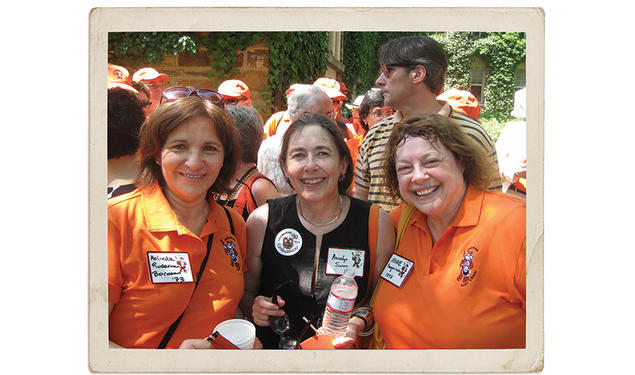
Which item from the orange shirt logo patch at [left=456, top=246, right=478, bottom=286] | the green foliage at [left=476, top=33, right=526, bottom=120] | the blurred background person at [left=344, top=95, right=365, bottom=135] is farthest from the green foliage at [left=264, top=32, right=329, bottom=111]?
the blurred background person at [left=344, top=95, right=365, bottom=135]

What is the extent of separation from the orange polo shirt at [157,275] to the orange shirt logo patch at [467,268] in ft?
3.65

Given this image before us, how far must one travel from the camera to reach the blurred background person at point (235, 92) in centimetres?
296

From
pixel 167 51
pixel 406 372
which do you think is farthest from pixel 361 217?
pixel 167 51

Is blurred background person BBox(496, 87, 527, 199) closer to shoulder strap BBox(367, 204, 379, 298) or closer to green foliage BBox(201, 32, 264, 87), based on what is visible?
shoulder strap BBox(367, 204, 379, 298)

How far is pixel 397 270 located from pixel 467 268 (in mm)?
348

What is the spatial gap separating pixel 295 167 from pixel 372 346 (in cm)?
107

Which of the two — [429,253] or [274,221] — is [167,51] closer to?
[274,221]

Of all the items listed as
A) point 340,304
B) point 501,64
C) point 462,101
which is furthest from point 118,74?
point 501,64

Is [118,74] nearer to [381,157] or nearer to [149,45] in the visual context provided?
[149,45]

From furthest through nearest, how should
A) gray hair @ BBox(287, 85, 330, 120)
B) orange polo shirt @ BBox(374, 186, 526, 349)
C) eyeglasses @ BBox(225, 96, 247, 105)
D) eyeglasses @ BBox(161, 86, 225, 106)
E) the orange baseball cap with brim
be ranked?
1. gray hair @ BBox(287, 85, 330, 120)
2. eyeglasses @ BBox(225, 96, 247, 105)
3. the orange baseball cap with brim
4. eyeglasses @ BBox(161, 86, 225, 106)
5. orange polo shirt @ BBox(374, 186, 526, 349)

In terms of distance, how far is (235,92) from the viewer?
3.02m

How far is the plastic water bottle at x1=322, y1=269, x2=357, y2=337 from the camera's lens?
2.22 metres

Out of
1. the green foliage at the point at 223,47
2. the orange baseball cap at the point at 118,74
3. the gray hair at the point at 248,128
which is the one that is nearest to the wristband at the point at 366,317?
the gray hair at the point at 248,128

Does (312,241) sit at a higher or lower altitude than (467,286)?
higher
